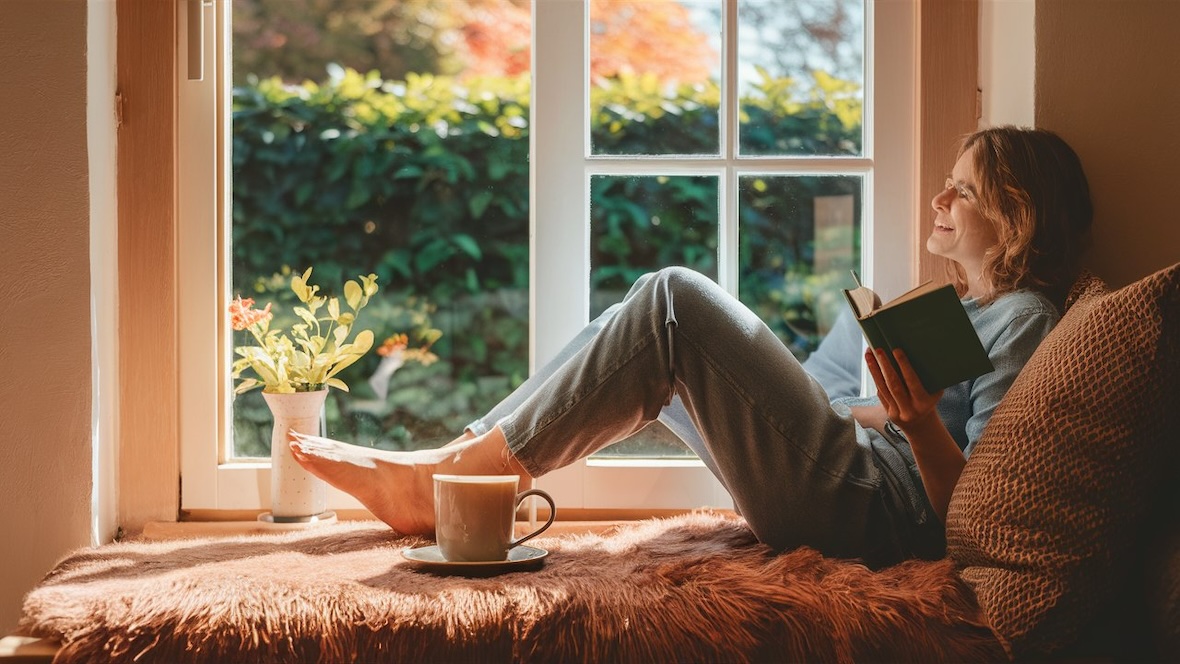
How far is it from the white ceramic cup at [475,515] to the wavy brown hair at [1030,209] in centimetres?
83

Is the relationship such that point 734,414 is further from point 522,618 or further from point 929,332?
point 522,618

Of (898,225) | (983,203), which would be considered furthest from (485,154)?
(983,203)

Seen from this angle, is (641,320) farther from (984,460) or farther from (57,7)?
(57,7)

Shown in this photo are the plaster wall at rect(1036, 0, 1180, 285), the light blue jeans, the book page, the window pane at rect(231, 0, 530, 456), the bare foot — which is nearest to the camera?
the book page

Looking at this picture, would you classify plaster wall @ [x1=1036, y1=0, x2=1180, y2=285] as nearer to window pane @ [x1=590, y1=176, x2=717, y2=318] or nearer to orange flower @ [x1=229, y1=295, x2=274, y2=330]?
window pane @ [x1=590, y1=176, x2=717, y2=318]

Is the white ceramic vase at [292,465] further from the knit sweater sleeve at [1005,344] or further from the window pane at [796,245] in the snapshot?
the knit sweater sleeve at [1005,344]

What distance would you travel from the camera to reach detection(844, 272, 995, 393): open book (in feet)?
3.97

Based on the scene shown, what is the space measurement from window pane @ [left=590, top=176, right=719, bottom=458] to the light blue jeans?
1.35 feet

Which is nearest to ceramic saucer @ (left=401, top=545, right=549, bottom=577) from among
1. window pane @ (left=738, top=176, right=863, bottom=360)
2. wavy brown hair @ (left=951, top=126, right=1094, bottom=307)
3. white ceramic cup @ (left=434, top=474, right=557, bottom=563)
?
white ceramic cup @ (left=434, top=474, right=557, bottom=563)

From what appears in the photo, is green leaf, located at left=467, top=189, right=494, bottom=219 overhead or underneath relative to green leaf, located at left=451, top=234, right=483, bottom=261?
overhead

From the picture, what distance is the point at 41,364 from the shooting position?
1.57 metres

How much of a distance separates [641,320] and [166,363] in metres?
0.90

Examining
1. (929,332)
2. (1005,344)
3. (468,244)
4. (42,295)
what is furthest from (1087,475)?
(42,295)

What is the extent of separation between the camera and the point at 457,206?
1.92 metres
